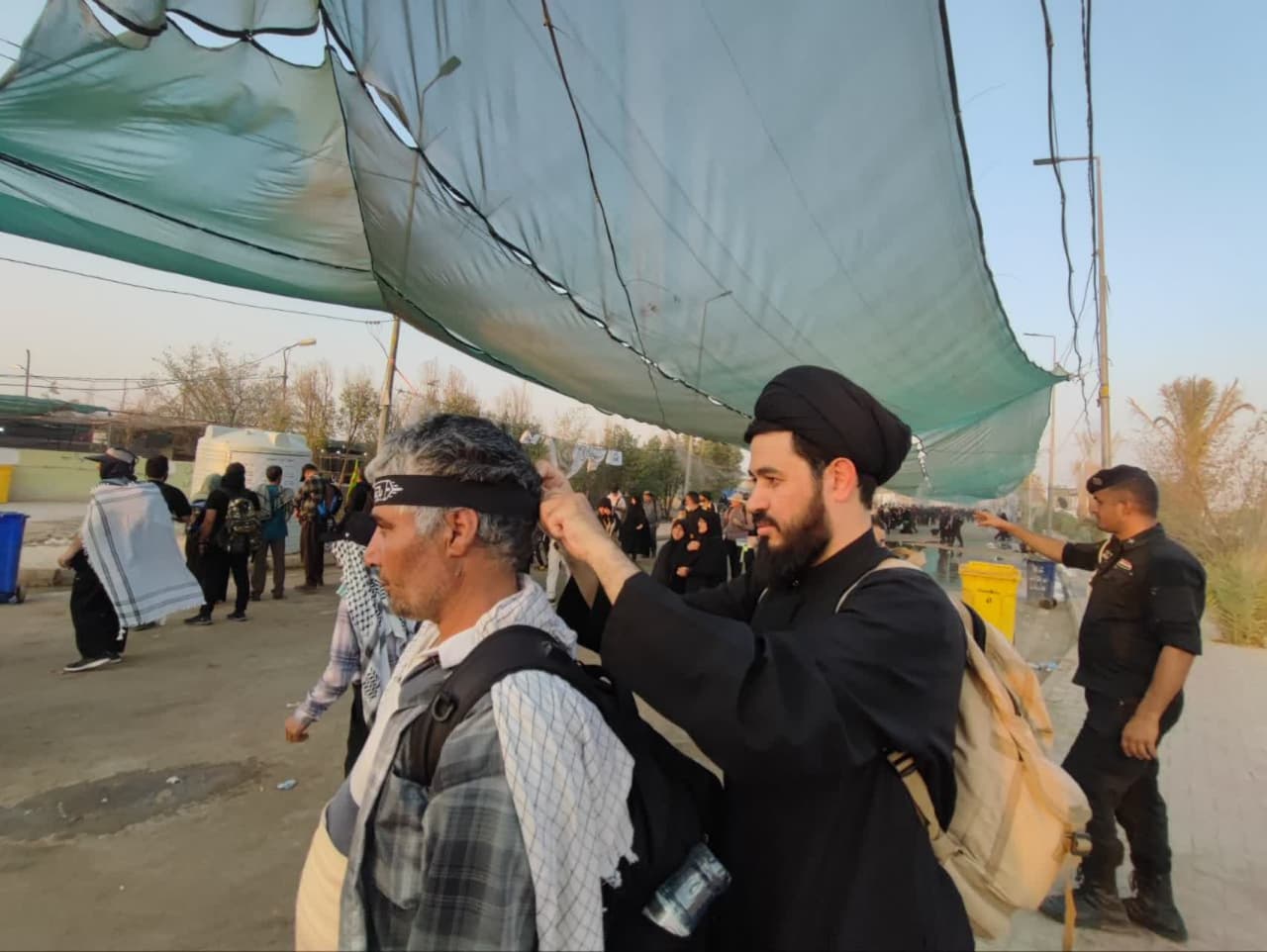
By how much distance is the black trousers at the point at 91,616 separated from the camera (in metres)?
5.80

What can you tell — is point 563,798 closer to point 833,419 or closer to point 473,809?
point 473,809

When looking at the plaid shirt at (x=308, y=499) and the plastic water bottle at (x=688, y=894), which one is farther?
the plaid shirt at (x=308, y=499)

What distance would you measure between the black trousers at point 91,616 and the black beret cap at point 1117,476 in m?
7.16

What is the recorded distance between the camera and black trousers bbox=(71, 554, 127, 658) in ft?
19.0

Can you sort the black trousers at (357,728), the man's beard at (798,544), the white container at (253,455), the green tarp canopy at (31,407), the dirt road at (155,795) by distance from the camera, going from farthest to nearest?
the green tarp canopy at (31,407)
the white container at (253,455)
the black trousers at (357,728)
the dirt road at (155,795)
the man's beard at (798,544)

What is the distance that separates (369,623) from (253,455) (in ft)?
36.3

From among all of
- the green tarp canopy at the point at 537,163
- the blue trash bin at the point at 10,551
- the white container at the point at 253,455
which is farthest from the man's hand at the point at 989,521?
the white container at the point at 253,455

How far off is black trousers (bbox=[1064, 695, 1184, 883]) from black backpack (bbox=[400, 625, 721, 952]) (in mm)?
2572

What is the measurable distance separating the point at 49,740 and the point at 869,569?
5357 millimetres

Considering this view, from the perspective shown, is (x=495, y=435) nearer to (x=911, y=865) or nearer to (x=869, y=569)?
(x=869, y=569)

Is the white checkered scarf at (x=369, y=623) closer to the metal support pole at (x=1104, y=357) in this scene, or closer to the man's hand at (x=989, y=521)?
the man's hand at (x=989, y=521)

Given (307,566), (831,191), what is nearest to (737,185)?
(831,191)

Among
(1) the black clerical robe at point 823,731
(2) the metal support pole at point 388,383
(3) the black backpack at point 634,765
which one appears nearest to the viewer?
(1) the black clerical robe at point 823,731

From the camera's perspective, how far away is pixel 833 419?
128cm
